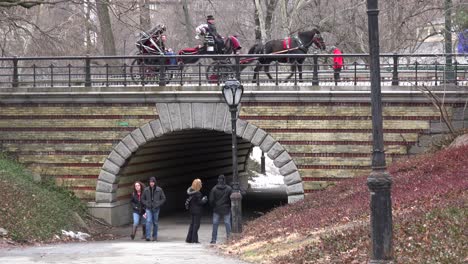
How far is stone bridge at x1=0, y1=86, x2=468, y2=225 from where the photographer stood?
2645 centimetres

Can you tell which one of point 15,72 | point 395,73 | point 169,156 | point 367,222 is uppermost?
point 15,72

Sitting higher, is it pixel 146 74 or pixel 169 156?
pixel 146 74

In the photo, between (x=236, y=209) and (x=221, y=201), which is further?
(x=221, y=201)

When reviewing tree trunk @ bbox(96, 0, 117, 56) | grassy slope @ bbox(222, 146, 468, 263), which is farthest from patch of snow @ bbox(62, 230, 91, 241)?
tree trunk @ bbox(96, 0, 117, 56)

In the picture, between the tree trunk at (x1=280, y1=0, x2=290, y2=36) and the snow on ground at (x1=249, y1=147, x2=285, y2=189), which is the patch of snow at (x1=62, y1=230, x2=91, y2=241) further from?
the snow on ground at (x1=249, y1=147, x2=285, y2=189)

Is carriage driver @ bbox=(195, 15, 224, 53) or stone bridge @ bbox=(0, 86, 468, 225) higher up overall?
carriage driver @ bbox=(195, 15, 224, 53)

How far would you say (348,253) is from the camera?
14.0 m

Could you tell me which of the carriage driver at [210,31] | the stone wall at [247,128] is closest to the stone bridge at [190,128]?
the stone wall at [247,128]

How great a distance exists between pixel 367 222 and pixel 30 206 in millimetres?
10745

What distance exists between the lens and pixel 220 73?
2753 cm

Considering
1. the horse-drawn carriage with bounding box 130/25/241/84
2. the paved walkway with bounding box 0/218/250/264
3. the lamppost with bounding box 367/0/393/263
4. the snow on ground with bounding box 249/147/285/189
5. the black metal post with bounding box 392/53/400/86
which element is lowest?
the paved walkway with bounding box 0/218/250/264

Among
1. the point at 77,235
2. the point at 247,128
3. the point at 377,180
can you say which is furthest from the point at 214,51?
the point at 377,180

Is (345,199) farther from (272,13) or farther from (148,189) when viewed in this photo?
(272,13)

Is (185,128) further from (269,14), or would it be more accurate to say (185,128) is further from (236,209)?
(269,14)
